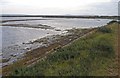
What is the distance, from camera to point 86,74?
31.0 feet

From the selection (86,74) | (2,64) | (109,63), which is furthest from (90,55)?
(2,64)

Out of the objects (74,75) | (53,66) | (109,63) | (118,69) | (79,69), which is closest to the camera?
(74,75)

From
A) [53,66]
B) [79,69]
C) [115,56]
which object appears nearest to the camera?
[79,69]

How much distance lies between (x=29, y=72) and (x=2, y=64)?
962 centimetres

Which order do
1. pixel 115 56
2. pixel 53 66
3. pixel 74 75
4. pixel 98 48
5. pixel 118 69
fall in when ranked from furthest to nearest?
1. pixel 98 48
2. pixel 115 56
3. pixel 118 69
4. pixel 53 66
5. pixel 74 75

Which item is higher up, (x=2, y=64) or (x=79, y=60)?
(x=79, y=60)

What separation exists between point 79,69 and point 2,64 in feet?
32.5

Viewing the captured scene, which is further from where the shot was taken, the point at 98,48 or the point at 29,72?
the point at 98,48

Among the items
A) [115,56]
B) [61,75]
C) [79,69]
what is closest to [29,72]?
[61,75]

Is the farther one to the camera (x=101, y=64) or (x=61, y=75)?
(x=101, y=64)

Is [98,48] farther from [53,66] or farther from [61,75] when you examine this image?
[61,75]

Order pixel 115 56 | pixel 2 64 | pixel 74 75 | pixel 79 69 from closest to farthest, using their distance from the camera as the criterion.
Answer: pixel 74 75, pixel 79 69, pixel 115 56, pixel 2 64

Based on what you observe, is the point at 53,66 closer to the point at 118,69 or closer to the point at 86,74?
the point at 86,74

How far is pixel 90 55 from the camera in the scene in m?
13.2
